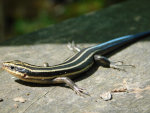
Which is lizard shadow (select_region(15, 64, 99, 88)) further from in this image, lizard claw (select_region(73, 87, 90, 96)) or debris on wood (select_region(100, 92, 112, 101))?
debris on wood (select_region(100, 92, 112, 101))

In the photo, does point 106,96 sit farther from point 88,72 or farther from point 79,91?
point 88,72

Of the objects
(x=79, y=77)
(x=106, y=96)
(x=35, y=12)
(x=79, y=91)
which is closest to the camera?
(x=106, y=96)

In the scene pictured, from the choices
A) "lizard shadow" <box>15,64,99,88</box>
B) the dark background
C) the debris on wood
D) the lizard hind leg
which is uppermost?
the dark background

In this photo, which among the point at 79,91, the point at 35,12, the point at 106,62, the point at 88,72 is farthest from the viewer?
the point at 35,12

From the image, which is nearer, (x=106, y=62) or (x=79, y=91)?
(x=79, y=91)

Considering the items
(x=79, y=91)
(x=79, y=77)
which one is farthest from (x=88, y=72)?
(x=79, y=91)

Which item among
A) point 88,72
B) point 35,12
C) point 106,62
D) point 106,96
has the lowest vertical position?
point 106,96

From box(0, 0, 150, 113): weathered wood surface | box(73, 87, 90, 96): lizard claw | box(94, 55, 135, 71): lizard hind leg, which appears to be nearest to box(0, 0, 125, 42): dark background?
box(0, 0, 150, 113): weathered wood surface

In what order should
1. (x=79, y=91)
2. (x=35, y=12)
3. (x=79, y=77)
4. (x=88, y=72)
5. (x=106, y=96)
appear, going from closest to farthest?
(x=106, y=96), (x=79, y=91), (x=79, y=77), (x=88, y=72), (x=35, y=12)

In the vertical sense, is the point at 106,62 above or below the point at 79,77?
above

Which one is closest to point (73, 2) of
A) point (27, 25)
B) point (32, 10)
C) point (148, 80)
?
point (27, 25)

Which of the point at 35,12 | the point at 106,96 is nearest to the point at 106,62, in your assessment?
the point at 106,96

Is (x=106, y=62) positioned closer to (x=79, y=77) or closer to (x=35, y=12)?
(x=79, y=77)
